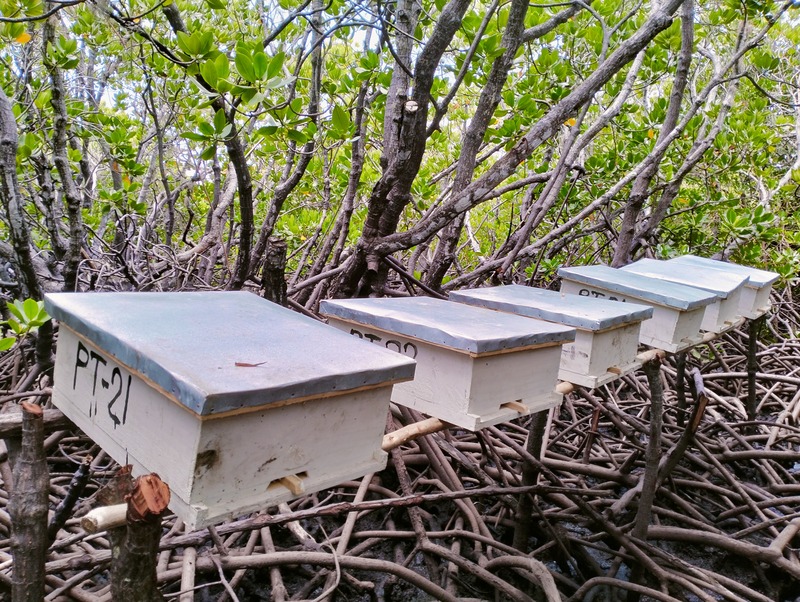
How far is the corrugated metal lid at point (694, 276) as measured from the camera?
7.99 feet

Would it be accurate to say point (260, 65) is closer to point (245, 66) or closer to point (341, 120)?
point (245, 66)

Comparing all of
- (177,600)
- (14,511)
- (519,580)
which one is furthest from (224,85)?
(519,580)

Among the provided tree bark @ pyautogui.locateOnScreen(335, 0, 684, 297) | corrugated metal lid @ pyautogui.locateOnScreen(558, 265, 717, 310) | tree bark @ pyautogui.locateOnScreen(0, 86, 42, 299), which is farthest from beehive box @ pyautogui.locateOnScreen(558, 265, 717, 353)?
tree bark @ pyautogui.locateOnScreen(0, 86, 42, 299)

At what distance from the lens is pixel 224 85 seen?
1.54 metres

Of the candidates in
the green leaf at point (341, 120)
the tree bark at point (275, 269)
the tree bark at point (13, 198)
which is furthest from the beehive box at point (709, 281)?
the tree bark at point (13, 198)

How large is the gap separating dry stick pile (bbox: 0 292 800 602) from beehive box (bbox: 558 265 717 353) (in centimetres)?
25

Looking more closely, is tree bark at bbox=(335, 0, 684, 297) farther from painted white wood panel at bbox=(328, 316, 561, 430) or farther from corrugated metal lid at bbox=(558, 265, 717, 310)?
→ painted white wood panel at bbox=(328, 316, 561, 430)

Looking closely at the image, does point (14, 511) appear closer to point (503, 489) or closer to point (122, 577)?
point (122, 577)

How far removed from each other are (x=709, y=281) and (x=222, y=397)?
2515 mm

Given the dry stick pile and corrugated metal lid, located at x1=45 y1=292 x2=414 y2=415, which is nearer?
corrugated metal lid, located at x1=45 y1=292 x2=414 y2=415

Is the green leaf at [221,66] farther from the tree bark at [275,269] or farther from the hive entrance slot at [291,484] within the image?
the hive entrance slot at [291,484]

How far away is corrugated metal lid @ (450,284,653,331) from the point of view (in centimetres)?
157

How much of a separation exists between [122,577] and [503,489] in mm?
1552

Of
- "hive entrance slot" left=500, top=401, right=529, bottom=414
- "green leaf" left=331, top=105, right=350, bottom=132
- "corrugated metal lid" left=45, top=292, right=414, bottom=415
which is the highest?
"green leaf" left=331, top=105, right=350, bottom=132
